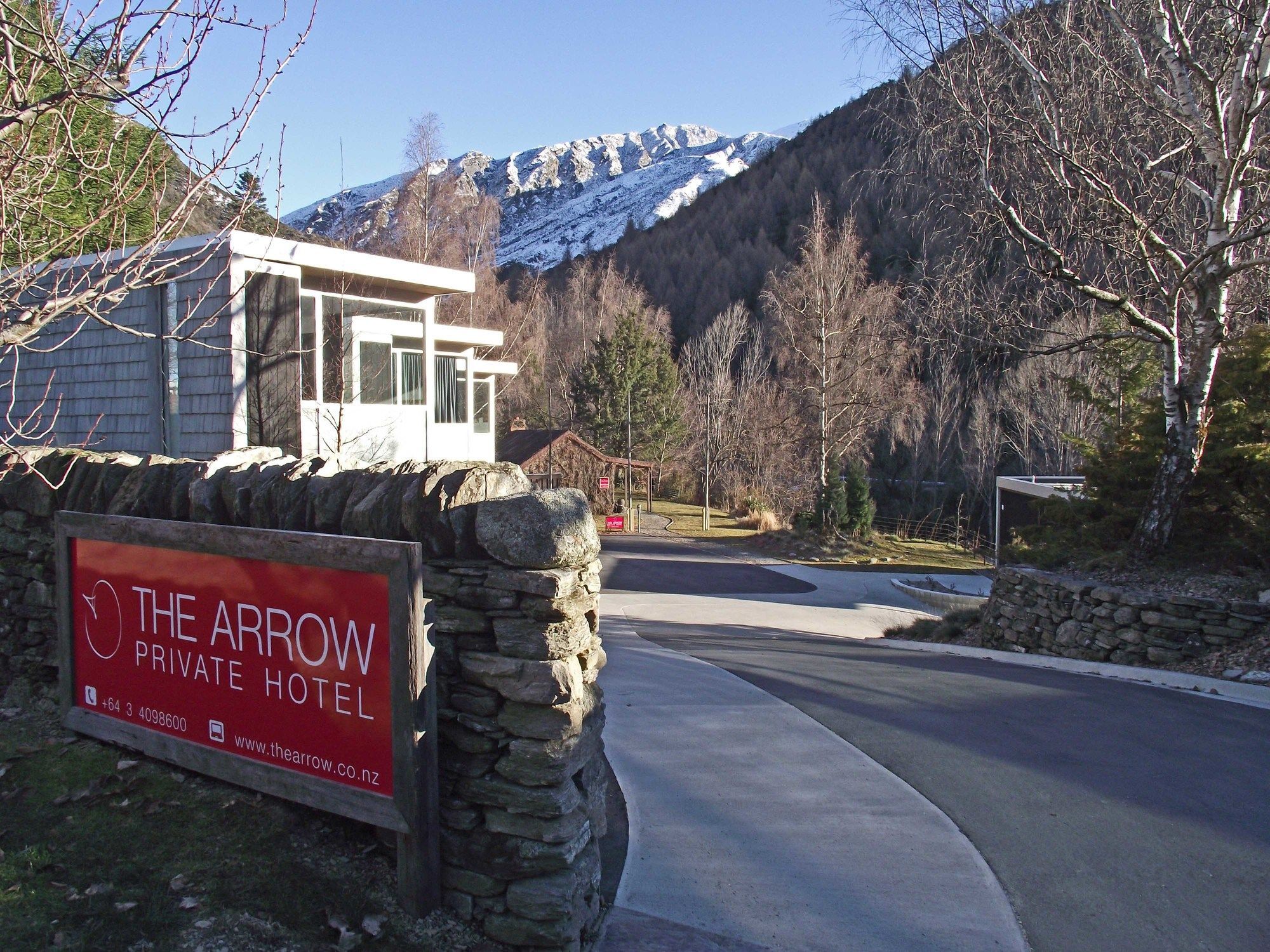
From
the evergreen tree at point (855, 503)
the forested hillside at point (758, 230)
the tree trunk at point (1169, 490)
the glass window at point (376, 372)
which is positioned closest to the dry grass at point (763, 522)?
the evergreen tree at point (855, 503)

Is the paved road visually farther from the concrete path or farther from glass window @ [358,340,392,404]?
glass window @ [358,340,392,404]

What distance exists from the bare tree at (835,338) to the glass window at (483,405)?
1382 centimetres

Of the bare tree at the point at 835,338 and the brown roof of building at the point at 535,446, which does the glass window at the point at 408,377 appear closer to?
the bare tree at the point at 835,338

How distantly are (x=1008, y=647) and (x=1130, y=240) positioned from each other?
19.1 ft

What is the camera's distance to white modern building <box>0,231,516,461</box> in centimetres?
1213

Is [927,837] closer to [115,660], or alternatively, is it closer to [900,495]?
[115,660]

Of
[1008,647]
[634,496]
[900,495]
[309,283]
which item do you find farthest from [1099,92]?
[900,495]

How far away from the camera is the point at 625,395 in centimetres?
4778

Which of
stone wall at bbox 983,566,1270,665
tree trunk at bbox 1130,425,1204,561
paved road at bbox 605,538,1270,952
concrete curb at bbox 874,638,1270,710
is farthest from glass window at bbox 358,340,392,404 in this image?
tree trunk at bbox 1130,425,1204,561

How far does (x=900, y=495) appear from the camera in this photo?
5797cm

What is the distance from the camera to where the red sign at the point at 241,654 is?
361cm

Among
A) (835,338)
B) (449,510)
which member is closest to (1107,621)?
(449,510)

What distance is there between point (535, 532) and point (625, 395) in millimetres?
44454

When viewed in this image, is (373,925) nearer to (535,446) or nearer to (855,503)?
(855,503)
